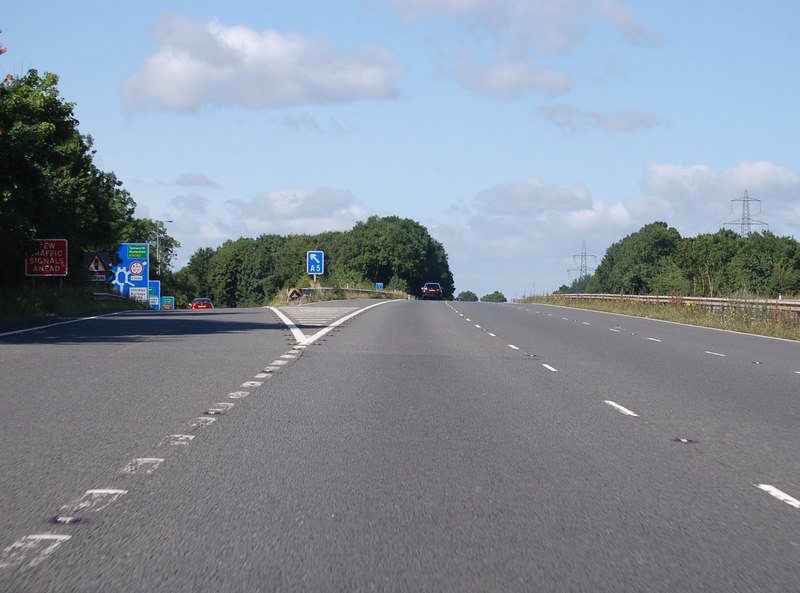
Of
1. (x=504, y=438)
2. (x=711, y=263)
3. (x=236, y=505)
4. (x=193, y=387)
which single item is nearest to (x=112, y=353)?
(x=193, y=387)

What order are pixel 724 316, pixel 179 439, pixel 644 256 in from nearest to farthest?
pixel 179 439, pixel 724 316, pixel 644 256

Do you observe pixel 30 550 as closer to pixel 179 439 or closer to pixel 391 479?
pixel 391 479

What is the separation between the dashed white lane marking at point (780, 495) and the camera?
6.65 m

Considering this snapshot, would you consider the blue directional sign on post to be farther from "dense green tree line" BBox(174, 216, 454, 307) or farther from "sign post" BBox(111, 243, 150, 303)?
"dense green tree line" BBox(174, 216, 454, 307)

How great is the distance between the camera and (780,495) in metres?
6.90

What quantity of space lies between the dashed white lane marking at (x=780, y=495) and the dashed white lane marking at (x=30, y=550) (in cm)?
479

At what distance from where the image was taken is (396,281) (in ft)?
522

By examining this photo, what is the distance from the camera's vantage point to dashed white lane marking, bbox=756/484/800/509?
21.8 feet

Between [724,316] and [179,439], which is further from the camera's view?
[724,316]

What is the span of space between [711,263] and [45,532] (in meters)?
141

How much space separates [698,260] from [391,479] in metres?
142

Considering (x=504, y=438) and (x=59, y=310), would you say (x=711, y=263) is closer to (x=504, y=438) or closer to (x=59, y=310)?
(x=59, y=310)

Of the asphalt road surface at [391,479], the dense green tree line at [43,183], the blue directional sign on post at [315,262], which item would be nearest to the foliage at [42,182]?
the dense green tree line at [43,183]

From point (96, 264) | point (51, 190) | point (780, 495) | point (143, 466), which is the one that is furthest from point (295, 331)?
point (51, 190)
